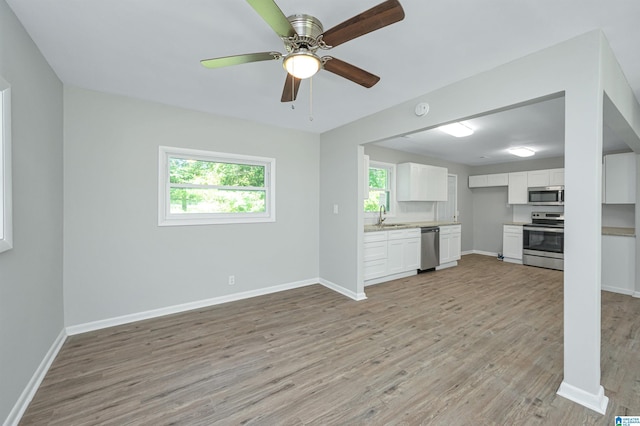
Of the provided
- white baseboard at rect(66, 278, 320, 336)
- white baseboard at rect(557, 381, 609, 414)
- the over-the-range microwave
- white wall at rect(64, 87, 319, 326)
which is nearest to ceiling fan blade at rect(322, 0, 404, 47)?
white wall at rect(64, 87, 319, 326)

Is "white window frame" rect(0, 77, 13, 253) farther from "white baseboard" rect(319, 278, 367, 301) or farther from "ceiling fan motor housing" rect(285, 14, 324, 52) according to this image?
"white baseboard" rect(319, 278, 367, 301)

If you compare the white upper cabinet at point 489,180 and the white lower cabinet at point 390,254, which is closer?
the white lower cabinet at point 390,254

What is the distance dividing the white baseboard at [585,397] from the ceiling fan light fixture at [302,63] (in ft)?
9.19

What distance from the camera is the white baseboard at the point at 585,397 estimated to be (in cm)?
179

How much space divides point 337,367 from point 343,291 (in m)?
1.84

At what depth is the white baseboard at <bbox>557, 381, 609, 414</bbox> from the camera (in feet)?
5.87

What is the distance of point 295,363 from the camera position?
7.64 feet

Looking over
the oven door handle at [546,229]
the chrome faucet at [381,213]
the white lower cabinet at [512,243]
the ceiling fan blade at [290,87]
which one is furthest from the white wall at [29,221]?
the white lower cabinet at [512,243]

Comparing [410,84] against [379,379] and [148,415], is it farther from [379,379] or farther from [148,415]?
[148,415]

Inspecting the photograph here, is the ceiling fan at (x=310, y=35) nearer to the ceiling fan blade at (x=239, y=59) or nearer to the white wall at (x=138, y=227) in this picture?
the ceiling fan blade at (x=239, y=59)

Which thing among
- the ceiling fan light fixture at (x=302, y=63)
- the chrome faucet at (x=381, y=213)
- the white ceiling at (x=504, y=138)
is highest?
the white ceiling at (x=504, y=138)

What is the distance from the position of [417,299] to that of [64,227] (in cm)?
426

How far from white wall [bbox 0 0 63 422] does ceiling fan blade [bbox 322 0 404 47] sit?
1.95 meters

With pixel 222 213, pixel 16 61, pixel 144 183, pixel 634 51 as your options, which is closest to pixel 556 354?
pixel 634 51
